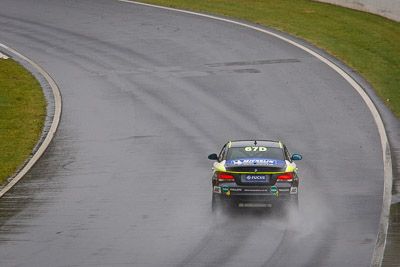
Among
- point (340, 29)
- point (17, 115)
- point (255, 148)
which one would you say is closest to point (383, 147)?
point (255, 148)

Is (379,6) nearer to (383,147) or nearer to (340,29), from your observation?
(340,29)

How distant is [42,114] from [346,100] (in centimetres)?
1098

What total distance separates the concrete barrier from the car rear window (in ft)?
80.6

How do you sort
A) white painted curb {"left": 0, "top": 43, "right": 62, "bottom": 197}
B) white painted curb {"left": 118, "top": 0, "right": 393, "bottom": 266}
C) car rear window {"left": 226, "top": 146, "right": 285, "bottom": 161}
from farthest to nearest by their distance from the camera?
white painted curb {"left": 0, "top": 43, "right": 62, "bottom": 197} < car rear window {"left": 226, "top": 146, "right": 285, "bottom": 161} < white painted curb {"left": 118, "top": 0, "right": 393, "bottom": 266}

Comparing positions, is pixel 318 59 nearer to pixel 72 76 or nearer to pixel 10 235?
pixel 72 76

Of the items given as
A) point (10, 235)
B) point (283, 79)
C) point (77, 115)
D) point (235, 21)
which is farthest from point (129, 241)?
point (235, 21)

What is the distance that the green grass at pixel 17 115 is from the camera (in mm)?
26719

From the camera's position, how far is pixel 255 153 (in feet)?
67.8

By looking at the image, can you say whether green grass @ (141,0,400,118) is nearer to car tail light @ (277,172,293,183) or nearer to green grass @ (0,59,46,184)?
car tail light @ (277,172,293,183)

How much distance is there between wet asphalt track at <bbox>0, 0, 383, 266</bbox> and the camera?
18.2m

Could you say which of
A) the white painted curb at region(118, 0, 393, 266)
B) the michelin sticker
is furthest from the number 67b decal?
the white painted curb at region(118, 0, 393, 266)

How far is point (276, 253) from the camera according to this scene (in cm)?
1739

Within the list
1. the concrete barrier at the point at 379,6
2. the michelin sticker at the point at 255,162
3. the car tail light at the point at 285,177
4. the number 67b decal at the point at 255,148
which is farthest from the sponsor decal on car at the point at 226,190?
the concrete barrier at the point at 379,6

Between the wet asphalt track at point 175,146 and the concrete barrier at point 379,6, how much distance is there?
7.09 m
